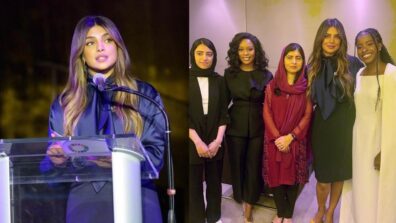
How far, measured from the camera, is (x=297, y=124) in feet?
7.66

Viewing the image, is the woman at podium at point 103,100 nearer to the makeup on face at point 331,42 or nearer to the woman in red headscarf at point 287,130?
the woman in red headscarf at point 287,130

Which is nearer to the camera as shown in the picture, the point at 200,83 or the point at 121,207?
the point at 121,207

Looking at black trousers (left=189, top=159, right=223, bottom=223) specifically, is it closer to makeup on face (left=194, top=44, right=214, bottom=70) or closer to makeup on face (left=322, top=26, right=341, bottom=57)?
makeup on face (left=194, top=44, right=214, bottom=70)

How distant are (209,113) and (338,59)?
0.73m

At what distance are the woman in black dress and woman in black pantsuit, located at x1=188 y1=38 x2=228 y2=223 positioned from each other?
0.50 meters

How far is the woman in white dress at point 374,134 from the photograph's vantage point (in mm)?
2217

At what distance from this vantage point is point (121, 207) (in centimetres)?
152

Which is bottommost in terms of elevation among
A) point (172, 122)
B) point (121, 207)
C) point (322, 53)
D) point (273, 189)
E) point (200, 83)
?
point (273, 189)

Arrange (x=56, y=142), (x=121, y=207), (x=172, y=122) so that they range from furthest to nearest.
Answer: (x=172, y=122), (x=56, y=142), (x=121, y=207)

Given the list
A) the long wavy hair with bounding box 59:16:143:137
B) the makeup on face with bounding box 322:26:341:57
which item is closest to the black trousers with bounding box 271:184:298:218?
the makeup on face with bounding box 322:26:341:57

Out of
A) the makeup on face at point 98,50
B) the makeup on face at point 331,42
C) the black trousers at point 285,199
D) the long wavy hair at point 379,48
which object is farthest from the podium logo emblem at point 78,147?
the long wavy hair at point 379,48

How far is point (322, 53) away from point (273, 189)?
2.45 feet

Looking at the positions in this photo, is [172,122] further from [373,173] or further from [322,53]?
[373,173]

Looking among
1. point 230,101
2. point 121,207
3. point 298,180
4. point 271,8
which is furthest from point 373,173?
point 121,207
